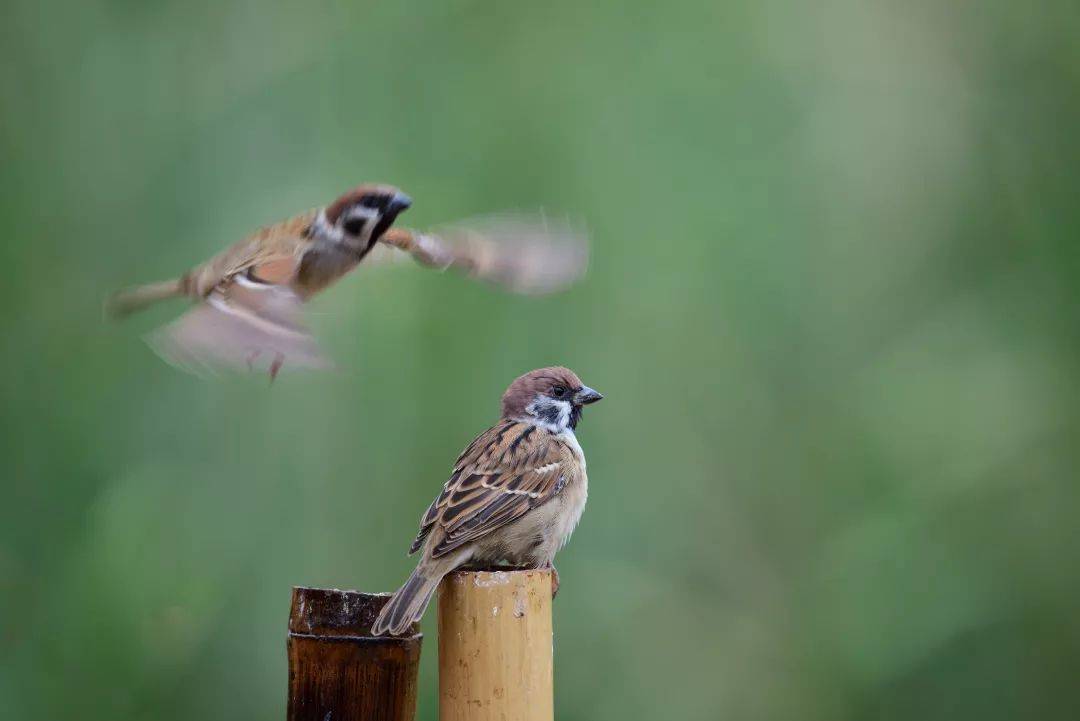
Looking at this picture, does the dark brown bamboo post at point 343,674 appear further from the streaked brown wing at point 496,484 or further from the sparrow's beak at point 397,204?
the sparrow's beak at point 397,204

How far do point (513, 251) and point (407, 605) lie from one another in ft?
4.73

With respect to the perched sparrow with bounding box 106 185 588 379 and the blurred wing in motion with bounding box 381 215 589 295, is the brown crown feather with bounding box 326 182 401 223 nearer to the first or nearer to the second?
the perched sparrow with bounding box 106 185 588 379

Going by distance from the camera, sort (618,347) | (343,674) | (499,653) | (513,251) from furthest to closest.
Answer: (618,347) < (513,251) < (499,653) < (343,674)

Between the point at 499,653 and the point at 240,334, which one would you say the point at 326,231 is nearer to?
the point at 240,334

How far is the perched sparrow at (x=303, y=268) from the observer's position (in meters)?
2.75

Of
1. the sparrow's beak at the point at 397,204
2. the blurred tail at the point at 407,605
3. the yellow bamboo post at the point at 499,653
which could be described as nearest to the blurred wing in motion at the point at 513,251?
the sparrow's beak at the point at 397,204

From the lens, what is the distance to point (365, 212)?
328cm

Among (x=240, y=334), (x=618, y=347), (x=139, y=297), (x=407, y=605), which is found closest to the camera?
(x=407, y=605)

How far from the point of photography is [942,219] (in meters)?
4.97

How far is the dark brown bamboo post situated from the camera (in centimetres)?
221

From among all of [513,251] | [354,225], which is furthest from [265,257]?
[513,251]

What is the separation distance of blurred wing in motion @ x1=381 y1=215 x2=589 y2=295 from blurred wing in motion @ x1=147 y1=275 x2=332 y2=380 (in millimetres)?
656

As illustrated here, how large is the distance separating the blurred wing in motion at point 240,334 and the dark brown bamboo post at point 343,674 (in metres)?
0.51

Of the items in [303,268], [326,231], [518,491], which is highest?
[326,231]
